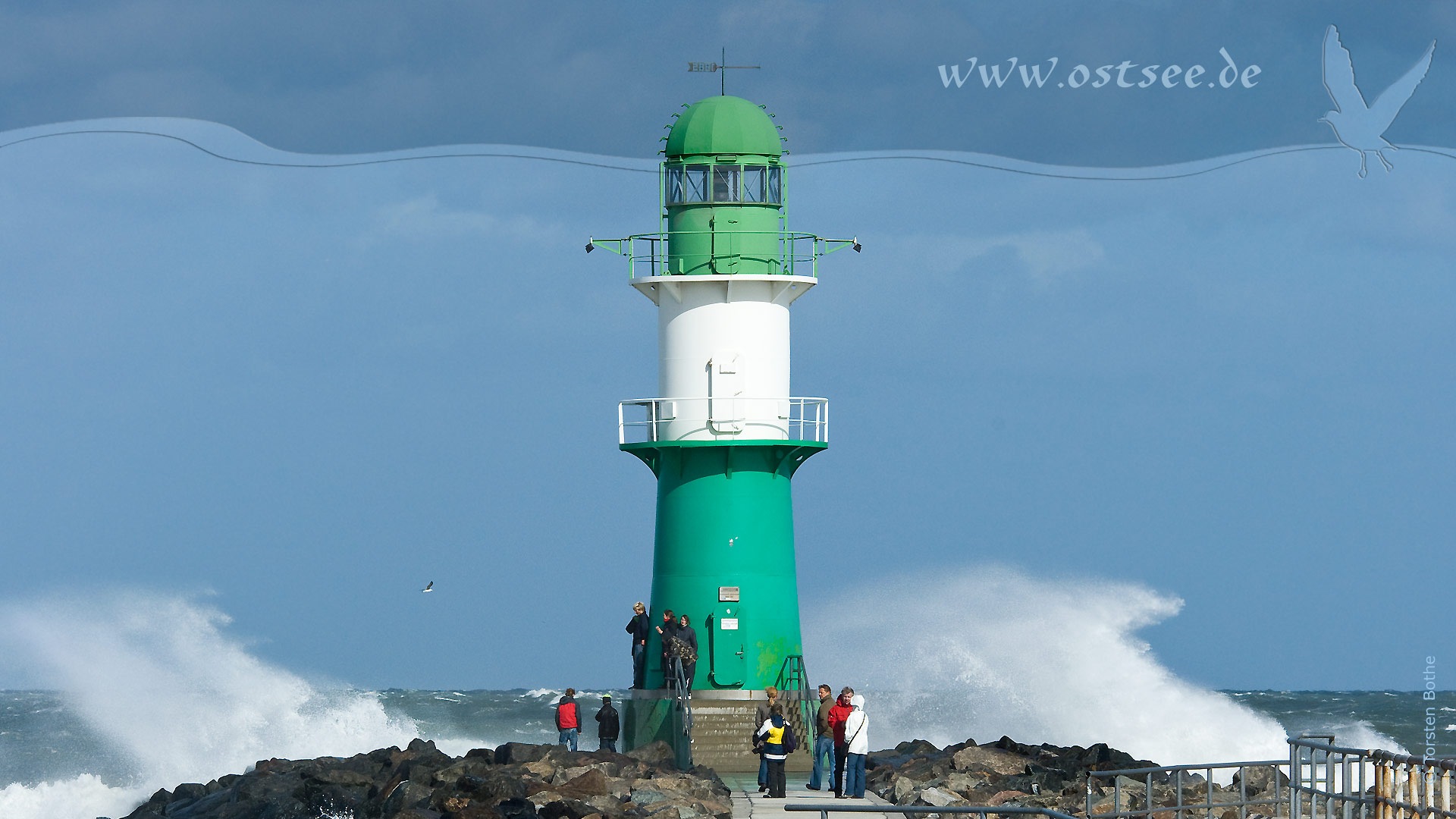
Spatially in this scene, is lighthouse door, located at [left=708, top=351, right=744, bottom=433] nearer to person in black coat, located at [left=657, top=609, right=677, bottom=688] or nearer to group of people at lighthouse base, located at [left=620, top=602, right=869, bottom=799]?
person in black coat, located at [left=657, top=609, right=677, bottom=688]

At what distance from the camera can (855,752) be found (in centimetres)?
2338

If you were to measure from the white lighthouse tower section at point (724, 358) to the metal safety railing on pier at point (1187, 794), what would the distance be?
6.93 metres

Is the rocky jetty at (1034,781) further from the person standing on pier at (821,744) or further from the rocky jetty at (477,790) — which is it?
the rocky jetty at (477,790)

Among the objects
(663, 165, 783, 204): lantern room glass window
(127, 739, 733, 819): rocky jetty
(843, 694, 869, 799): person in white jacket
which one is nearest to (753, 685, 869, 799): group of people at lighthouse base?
(843, 694, 869, 799): person in white jacket

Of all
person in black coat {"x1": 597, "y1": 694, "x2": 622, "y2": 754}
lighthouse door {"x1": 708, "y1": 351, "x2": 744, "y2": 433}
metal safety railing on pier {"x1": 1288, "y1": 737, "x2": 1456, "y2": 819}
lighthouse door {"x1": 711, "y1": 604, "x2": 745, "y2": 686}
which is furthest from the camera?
lighthouse door {"x1": 708, "y1": 351, "x2": 744, "y2": 433}

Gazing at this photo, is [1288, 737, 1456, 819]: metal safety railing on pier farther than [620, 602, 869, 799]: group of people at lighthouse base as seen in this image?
No

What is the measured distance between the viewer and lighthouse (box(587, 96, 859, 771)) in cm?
2806

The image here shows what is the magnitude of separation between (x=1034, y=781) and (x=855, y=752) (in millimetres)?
3266

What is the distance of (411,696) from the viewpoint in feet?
258

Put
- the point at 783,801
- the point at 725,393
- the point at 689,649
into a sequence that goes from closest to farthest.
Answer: the point at 783,801 < the point at 689,649 < the point at 725,393

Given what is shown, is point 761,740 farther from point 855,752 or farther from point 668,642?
point 668,642

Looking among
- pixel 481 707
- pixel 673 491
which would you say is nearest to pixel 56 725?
pixel 481 707

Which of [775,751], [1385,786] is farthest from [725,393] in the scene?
[1385,786]

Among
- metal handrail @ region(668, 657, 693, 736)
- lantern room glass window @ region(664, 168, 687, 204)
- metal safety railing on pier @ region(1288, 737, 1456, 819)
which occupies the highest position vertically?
lantern room glass window @ region(664, 168, 687, 204)
